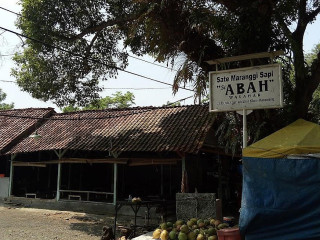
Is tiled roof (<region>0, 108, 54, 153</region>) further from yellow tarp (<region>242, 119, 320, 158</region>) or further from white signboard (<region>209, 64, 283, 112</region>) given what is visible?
yellow tarp (<region>242, 119, 320, 158</region>)

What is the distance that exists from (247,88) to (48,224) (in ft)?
26.8

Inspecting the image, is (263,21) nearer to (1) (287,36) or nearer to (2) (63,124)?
(1) (287,36)

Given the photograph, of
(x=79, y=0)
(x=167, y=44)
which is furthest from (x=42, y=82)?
(x=167, y=44)

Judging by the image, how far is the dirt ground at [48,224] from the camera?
31.2ft

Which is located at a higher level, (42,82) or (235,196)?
(42,82)

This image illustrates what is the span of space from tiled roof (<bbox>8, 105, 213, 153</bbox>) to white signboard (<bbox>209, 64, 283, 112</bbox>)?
4.60 meters

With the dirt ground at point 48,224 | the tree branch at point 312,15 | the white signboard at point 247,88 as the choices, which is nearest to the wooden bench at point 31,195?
the dirt ground at point 48,224

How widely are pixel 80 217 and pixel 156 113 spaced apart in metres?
5.45

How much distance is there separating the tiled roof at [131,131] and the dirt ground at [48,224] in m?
2.58

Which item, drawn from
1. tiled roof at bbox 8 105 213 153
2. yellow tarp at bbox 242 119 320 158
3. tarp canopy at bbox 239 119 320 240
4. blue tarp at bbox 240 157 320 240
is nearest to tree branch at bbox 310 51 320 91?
yellow tarp at bbox 242 119 320 158

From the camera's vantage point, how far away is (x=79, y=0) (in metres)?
12.6

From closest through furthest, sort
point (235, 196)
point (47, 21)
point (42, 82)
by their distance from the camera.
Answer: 1. point (47, 21)
2. point (42, 82)
3. point (235, 196)

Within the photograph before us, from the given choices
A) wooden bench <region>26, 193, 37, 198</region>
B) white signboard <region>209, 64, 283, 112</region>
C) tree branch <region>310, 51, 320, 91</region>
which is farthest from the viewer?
wooden bench <region>26, 193, 37, 198</region>

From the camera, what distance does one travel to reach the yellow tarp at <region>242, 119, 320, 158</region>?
19.1 ft
